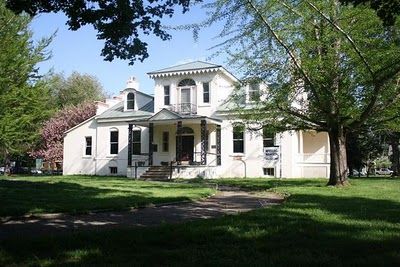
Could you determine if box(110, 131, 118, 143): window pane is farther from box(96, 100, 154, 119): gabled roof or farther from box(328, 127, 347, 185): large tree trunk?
box(328, 127, 347, 185): large tree trunk

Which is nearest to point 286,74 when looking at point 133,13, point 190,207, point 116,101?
point 190,207

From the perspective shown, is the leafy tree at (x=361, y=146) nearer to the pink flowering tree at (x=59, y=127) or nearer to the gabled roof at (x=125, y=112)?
the gabled roof at (x=125, y=112)

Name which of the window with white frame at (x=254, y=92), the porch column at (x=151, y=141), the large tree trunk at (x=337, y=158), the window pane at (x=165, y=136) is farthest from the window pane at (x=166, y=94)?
the large tree trunk at (x=337, y=158)

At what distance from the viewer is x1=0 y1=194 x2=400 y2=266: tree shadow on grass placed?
5.80m

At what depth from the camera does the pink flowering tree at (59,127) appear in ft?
158

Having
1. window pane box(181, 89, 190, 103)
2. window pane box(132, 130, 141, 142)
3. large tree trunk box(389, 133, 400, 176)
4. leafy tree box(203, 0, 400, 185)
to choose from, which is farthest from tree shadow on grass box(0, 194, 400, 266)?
large tree trunk box(389, 133, 400, 176)

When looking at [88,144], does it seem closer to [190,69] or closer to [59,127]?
[59,127]

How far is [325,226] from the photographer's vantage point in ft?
27.5

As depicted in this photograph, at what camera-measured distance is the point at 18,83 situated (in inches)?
1141

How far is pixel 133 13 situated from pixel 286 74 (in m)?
10.6

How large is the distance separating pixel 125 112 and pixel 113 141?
248 cm

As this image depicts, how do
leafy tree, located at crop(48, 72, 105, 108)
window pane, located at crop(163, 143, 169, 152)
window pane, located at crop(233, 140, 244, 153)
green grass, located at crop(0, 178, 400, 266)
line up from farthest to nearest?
leafy tree, located at crop(48, 72, 105, 108)
window pane, located at crop(163, 143, 169, 152)
window pane, located at crop(233, 140, 244, 153)
green grass, located at crop(0, 178, 400, 266)

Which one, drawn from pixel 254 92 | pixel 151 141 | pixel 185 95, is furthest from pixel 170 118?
pixel 254 92

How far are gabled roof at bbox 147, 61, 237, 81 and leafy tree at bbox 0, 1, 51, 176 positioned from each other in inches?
329
